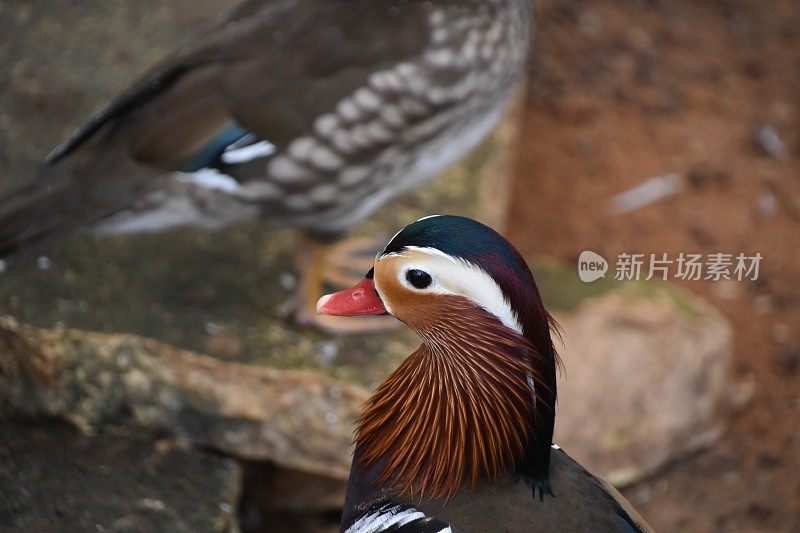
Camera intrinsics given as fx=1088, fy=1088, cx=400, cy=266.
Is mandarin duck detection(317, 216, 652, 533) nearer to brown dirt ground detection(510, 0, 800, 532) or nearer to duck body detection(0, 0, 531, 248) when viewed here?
duck body detection(0, 0, 531, 248)

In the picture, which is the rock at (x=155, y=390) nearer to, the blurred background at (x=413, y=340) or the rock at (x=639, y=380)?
the blurred background at (x=413, y=340)

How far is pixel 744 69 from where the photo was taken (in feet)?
14.4

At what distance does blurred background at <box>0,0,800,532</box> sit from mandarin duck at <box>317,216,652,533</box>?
58cm

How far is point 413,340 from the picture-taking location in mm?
2521

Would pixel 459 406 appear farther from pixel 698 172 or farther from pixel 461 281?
pixel 698 172

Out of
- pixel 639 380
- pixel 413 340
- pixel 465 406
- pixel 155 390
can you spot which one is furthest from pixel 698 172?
pixel 465 406

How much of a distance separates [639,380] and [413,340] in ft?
2.27

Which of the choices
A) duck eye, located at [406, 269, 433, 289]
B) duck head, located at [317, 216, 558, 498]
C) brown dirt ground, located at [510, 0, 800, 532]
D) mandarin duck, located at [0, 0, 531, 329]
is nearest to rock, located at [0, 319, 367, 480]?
mandarin duck, located at [0, 0, 531, 329]

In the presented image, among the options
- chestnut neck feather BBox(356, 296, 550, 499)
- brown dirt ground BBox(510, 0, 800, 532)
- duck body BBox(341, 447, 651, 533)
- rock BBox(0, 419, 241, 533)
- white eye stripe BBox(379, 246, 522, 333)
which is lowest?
brown dirt ground BBox(510, 0, 800, 532)

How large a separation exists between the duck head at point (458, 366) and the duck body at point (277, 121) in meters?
0.69

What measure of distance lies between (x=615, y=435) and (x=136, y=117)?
56.9 inches

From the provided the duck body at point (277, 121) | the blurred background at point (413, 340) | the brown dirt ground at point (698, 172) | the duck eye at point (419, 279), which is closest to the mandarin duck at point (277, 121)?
the duck body at point (277, 121)

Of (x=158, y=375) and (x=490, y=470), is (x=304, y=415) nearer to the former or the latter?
(x=158, y=375)

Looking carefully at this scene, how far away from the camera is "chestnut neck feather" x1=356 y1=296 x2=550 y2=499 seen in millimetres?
1540
